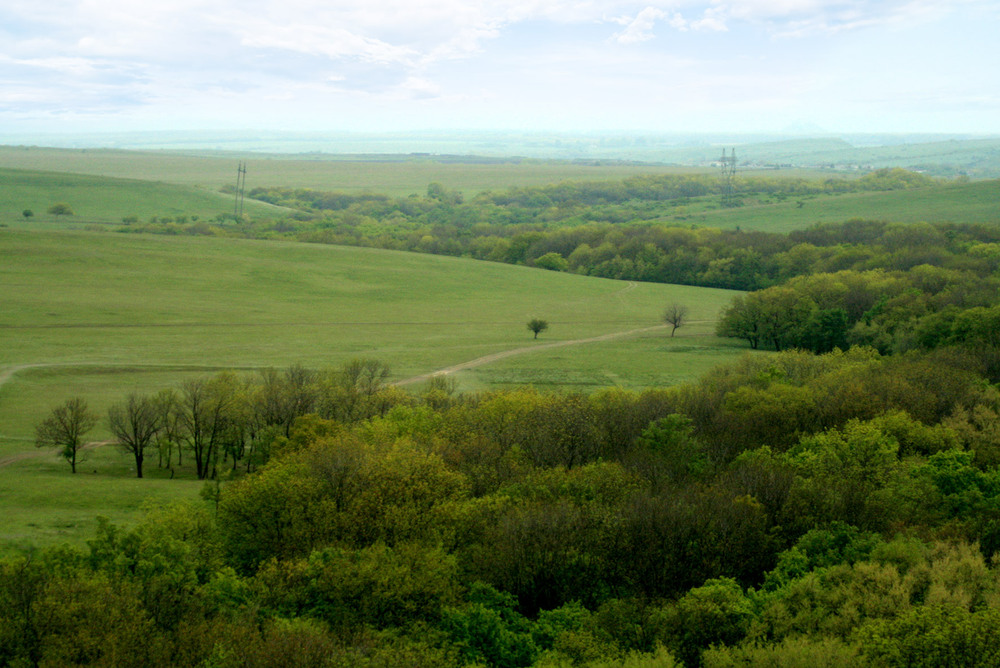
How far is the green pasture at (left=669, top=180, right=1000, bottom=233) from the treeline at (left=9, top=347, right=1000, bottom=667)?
369 ft

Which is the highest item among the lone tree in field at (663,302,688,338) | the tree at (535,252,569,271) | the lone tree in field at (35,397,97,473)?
the tree at (535,252,569,271)

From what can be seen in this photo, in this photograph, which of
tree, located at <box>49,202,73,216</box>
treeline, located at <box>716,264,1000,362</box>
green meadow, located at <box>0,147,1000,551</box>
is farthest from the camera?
tree, located at <box>49,202,73,216</box>

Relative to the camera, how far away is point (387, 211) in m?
198

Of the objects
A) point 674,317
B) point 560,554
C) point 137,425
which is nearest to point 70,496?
point 137,425

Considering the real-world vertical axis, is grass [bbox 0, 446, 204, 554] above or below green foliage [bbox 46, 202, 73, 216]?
below

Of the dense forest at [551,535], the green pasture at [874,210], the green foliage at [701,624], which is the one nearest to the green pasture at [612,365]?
the dense forest at [551,535]

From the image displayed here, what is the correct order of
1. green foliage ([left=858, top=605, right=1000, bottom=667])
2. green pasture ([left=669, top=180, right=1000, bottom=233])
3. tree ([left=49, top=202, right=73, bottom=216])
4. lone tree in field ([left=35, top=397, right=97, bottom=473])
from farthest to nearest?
tree ([left=49, top=202, right=73, bottom=216]) → green pasture ([left=669, top=180, right=1000, bottom=233]) → lone tree in field ([left=35, top=397, right=97, bottom=473]) → green foliage ([left=858, top=605, right=1000, bottom=667])

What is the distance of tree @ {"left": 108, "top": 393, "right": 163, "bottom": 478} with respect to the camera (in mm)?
42312

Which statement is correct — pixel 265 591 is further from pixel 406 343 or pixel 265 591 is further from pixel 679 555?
pixel 406 343

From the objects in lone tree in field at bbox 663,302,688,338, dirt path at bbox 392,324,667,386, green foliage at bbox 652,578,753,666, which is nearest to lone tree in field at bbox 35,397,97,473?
dirt path at bbox 392,324,667,386

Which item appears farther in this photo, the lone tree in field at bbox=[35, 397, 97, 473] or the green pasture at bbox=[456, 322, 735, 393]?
the green pasture at bbox=[456, 322, 735, 393]

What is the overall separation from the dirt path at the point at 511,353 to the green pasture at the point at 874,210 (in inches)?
2967

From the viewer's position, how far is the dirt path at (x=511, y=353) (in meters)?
60.7

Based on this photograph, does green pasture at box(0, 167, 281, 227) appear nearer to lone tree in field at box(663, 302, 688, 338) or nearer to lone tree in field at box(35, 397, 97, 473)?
lone tree in field at box(663, 302, 688, 338)
